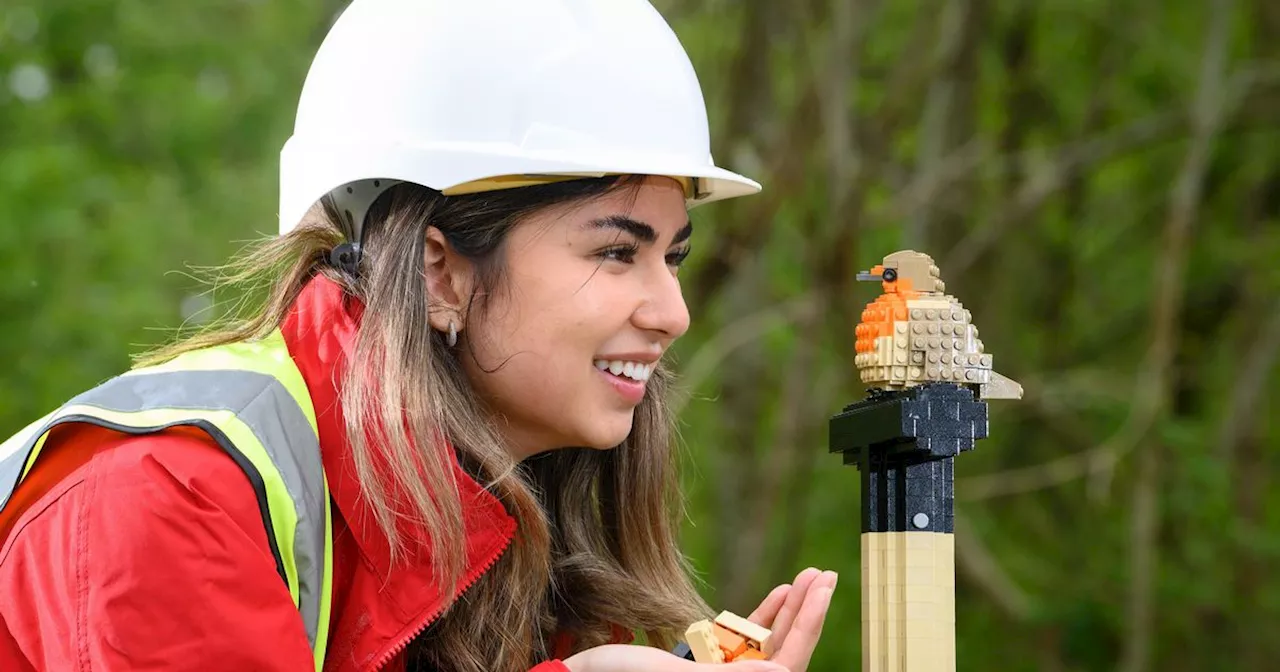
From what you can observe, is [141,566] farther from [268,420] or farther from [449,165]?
[449,165]

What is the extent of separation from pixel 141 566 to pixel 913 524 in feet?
3.81

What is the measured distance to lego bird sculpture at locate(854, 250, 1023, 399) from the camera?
2668 millimetres

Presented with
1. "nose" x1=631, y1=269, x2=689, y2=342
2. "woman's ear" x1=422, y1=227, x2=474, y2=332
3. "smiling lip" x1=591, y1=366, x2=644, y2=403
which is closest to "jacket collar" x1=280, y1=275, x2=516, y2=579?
"woman's ear" x1=422, y1=227, x2=474, y2=332

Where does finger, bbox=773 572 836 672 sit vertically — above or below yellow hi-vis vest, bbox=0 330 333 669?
below

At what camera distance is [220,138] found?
33.3 ft

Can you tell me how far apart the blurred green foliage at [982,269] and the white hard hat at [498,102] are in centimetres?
397

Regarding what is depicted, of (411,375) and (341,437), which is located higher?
(411,375)

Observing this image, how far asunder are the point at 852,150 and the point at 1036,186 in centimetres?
84

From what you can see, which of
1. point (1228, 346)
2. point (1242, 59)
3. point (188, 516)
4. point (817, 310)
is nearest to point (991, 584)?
point (817, 310)

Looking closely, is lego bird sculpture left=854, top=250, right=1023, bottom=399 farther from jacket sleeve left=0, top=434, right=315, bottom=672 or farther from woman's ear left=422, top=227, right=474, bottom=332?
jacket sleeve left=0, top=434, right=315, bottom=672

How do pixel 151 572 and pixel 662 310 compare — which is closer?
pixel 151 572

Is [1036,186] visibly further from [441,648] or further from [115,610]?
[115,610]

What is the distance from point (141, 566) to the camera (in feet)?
7.98

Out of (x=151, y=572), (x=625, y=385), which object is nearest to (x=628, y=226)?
(x=625, y=385)
